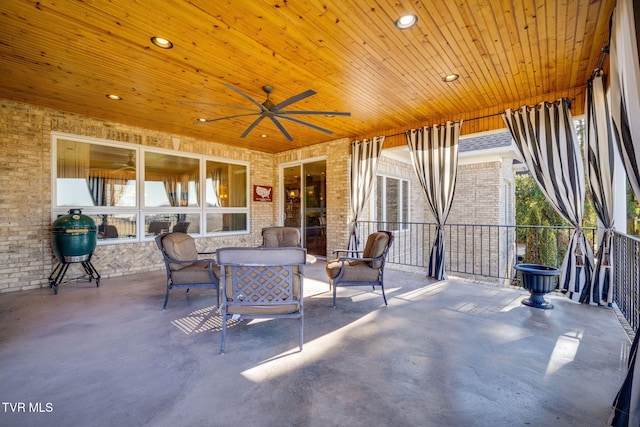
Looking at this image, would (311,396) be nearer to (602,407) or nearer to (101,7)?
(602,407)

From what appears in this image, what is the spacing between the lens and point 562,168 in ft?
12.8

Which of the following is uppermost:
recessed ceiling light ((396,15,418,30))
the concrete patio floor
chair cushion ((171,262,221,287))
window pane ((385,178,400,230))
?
recessed ceiling light ((396,15,418,30))

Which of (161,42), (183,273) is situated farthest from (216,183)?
(161,42)

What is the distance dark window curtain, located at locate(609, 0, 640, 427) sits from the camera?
1585 millimetres

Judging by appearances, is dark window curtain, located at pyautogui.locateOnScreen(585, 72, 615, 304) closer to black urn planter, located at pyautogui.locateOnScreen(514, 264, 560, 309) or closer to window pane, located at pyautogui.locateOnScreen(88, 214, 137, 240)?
black urn planter, located at pyautogui.locateOnScreen(514, 264, 560, 309)

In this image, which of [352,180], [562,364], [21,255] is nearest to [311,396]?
[562,364]

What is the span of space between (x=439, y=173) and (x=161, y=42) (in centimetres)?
454

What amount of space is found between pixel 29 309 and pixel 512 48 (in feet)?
21.5

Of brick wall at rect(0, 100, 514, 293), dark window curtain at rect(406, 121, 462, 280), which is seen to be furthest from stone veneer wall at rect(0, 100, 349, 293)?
dark window curtain at rect(406, 121, 462, 280)

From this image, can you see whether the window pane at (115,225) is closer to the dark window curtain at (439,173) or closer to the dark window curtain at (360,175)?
the dark window curtain at (360,175)

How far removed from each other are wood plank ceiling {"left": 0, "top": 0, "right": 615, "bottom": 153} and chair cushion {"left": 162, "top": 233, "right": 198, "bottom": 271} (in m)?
1.71

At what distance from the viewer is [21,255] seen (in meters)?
4.49

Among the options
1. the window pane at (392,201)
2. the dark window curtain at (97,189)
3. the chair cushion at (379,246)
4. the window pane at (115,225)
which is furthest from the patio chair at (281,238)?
the window pane at (392,201)

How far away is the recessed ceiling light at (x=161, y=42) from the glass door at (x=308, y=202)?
14.7 ft
